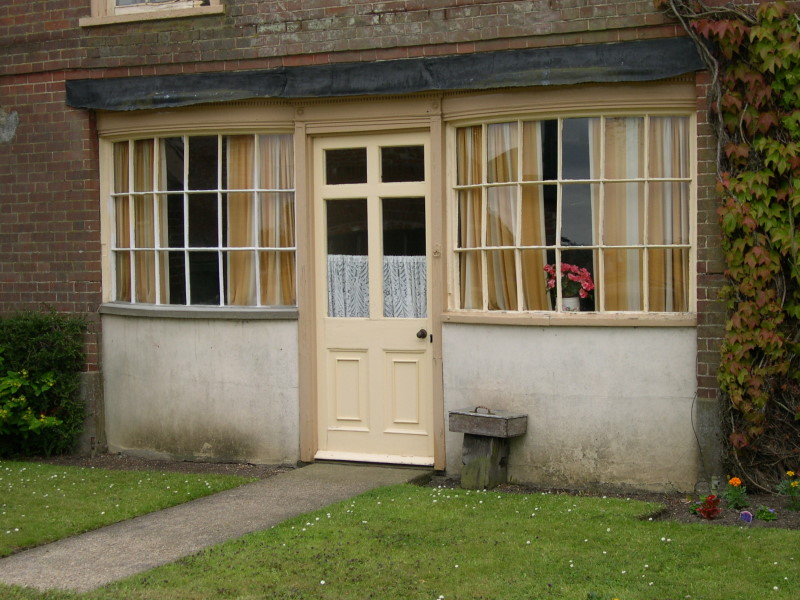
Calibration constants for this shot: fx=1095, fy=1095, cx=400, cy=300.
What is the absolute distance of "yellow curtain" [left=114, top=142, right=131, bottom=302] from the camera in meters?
9.69

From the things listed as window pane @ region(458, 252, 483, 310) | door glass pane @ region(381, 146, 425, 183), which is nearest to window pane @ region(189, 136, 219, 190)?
door glass pane @ region(381, 146, 425, 183)

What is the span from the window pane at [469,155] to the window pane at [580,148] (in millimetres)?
684

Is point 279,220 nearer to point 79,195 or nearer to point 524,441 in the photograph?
point 79,195

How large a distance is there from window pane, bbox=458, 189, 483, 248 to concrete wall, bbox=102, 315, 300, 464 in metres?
1.60

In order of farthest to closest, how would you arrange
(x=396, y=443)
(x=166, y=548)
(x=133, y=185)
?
(x=133, y=185)
(x=396, y=443)
(x=166, y=548)

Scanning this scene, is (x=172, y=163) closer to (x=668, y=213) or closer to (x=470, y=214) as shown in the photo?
(x=470, y=214)

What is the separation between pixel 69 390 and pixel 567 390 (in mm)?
4452

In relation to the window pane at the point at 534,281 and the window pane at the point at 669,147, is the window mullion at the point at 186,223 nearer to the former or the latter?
the window pane at the point at 534,281

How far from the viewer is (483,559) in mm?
6133

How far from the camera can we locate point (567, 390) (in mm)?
8117

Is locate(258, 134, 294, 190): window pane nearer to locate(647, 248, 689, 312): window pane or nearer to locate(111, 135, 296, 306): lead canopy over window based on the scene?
locate(111, 135, 296, 306): lead canopy over window

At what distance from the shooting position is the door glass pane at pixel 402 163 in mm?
8688

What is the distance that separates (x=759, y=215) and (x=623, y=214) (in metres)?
1.00

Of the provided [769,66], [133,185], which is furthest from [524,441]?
[133,185]
